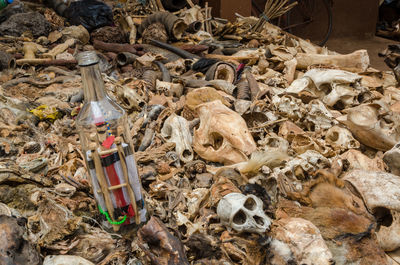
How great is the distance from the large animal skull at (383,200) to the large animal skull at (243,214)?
0.50m

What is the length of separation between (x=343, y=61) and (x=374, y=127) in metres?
1.61

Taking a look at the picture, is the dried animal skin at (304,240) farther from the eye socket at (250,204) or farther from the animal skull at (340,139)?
the animal skull at (340,139)

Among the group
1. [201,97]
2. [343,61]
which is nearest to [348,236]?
[201,97]

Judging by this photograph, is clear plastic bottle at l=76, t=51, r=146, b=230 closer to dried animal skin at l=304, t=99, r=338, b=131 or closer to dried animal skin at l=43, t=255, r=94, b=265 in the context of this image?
dried animal skin at l=43, t=255, r=94, b=265

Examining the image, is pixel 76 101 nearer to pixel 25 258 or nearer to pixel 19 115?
pixel 19 115

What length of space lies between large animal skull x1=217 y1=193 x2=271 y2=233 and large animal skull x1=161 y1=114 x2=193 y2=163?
2.51 ft

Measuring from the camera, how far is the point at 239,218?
1386mm

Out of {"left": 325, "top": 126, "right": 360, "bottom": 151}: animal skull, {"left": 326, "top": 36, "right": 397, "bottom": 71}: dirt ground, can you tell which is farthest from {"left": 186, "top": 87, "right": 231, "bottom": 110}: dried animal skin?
{"left": 326, "top": 36, "right": 397, "bottom": 71}: dirt ground

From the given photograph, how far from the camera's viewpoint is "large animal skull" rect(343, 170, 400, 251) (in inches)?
52.9

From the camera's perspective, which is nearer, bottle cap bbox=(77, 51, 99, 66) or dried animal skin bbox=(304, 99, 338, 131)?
bottle cap bbox=(77, 51, 99, 66)

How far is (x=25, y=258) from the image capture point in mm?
1086

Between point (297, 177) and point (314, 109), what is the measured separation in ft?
2.54

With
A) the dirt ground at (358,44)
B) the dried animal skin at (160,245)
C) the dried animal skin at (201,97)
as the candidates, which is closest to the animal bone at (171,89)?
the dried animal skin at (201,97)

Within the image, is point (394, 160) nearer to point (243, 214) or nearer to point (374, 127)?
point (374, 127)
